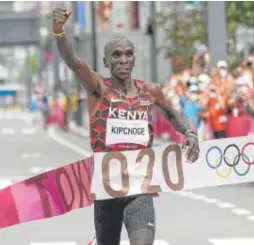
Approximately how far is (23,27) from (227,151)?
70229 millimetres

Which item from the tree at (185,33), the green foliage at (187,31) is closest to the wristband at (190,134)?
the green foliage at (187,31)

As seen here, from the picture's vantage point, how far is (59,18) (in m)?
7.36

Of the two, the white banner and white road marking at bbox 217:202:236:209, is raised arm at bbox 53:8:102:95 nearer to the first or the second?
the white banner

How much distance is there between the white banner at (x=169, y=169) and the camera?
7828 millimetres

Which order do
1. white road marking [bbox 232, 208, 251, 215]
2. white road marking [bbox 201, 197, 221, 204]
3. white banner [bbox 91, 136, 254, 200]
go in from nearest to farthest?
white banner [bbox 91, 136, 254, 200], white road marking [bbox 232, 208, 251, 215], white road marking [bbox 201, 197, 221, 204]

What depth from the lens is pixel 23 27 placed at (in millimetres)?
78688

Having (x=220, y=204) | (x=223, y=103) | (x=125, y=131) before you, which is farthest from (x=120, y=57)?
(x=223, y=103)

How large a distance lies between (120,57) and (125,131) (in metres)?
0.44

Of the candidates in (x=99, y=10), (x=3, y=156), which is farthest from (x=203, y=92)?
(x=99, y=10)

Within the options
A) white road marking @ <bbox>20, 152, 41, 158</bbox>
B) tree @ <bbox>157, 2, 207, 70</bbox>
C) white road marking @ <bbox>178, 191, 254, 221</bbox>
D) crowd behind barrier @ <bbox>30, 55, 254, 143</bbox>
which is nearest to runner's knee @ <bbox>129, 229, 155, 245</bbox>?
white road marking @ <bbox>178, 191, 254, 221</bbox>

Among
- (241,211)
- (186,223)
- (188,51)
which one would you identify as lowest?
(241,211)

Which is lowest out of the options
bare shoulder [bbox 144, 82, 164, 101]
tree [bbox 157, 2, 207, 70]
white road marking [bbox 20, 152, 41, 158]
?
white road marking [bbox 20, 152, 41, 158]

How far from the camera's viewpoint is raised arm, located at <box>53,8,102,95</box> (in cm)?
736

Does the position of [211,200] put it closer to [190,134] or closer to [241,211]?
[241,211]
